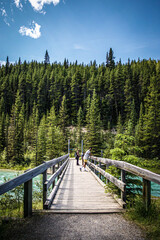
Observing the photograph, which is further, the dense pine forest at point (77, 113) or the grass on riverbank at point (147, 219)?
the dense pine forest at point (77, 113)

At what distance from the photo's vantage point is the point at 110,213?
10.5 ft

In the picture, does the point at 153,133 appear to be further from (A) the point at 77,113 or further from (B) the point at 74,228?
(A) the point at 77,113

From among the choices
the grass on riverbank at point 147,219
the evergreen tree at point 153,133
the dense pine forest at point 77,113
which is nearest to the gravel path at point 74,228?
the grass on riverbank at point 147,219

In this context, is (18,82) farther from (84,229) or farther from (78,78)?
(84,229)

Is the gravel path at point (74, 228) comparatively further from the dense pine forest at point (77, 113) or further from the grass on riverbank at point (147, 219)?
the dense pine forest at point (77, 113)

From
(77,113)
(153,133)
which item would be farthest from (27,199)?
(77,113)

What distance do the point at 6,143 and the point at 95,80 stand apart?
45.7 metres

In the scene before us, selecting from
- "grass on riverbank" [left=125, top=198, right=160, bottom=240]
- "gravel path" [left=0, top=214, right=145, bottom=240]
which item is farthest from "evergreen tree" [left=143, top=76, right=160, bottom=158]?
"gravel path" [left=0, top=214, right=145, bottom=240]

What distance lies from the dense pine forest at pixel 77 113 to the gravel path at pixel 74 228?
2625 centimetres

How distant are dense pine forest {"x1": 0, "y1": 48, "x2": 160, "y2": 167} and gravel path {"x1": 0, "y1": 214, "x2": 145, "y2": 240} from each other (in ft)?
86.1

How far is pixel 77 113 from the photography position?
187ft

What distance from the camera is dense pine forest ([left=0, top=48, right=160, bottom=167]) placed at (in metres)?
30.4

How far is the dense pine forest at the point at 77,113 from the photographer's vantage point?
30375mm

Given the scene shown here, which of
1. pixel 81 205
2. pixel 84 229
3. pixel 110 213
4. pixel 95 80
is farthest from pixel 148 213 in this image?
pixel 95 80
